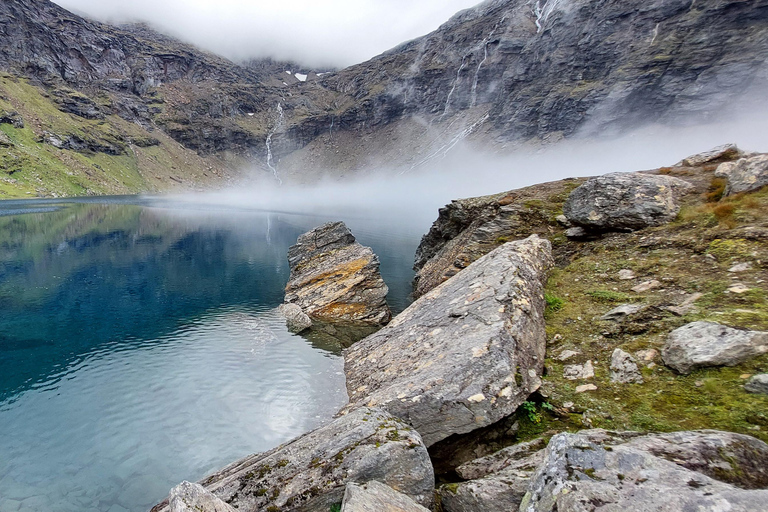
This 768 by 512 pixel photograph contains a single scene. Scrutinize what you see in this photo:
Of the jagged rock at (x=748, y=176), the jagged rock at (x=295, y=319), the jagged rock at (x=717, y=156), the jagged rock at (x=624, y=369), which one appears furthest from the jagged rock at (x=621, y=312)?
the jagged rock at (x=295, y=319)

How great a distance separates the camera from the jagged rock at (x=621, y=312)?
11727 millimetres

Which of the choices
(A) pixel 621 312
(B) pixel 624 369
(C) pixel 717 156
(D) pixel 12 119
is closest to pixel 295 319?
(A) pixel 621 312

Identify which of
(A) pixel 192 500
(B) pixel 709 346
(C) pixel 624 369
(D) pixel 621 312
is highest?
(B) pixel 709 346

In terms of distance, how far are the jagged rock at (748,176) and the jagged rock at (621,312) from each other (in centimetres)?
962

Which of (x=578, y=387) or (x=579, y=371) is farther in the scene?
(x=579, y=371)

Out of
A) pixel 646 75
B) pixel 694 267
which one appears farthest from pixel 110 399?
pixel 646 75

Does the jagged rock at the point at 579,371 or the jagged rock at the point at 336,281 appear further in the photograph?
the jagged rock at the point at 336,281

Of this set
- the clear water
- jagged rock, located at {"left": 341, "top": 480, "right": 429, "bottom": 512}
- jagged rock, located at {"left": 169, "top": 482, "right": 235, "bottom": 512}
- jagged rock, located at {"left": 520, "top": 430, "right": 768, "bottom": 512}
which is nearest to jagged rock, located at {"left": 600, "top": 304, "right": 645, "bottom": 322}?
jagged rock, located at {"left": 520, "top": 430, "right": 768, "bottom": 512}

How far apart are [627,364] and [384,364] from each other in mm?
9476

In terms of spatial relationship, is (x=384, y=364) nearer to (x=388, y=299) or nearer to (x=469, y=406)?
(x=469, y=406)

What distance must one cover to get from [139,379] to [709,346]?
27114mm

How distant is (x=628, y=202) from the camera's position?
17812 millimetres

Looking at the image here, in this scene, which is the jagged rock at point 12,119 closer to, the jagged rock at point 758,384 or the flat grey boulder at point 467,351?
the flat grey boulder at point 467,351

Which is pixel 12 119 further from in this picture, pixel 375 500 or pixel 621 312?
pixel 621 312
